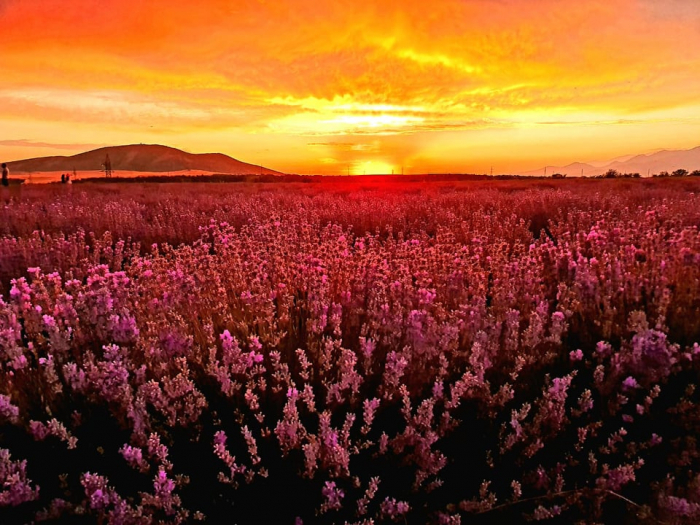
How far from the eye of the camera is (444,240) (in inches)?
209

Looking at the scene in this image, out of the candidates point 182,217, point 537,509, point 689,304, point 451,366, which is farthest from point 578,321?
point 182,217

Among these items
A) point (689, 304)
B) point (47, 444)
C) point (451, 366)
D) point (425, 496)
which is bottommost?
point (425, 496)

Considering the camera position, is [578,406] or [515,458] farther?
[578,406]

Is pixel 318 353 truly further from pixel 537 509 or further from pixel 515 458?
pixel 537 509

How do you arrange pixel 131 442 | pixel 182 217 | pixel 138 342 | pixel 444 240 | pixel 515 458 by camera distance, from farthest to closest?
pixel 182 217 → pixel 444 240 → pixel 138 342 → pixel 515 458 → pixel 131 442

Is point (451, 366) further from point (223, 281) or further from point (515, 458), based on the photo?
point (223, 281)

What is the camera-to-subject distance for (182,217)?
26.1 ft

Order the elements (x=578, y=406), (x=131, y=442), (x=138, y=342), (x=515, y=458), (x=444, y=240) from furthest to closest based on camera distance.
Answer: (x=444, y=240) < (x=138, y=342) < (x=578, y=406) < (x=515, y=458) < (x=131, y=442)

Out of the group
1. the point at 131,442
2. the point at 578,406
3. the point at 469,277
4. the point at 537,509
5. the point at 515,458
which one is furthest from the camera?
the point at 469,277

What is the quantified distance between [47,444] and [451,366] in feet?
5.99

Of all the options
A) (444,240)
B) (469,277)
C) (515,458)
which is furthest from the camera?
(444,240)

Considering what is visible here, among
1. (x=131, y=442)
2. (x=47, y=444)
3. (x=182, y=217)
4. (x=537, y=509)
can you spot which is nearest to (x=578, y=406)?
(x=537, y=509)

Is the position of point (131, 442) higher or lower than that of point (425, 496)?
higher

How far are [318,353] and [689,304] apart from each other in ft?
7.86
